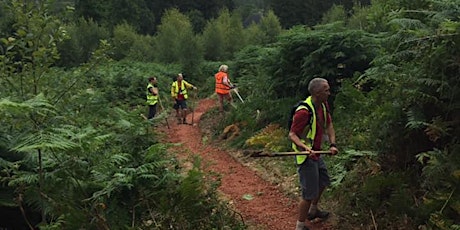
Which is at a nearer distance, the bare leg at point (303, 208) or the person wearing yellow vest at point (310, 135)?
the person wearing yellow vest at point (310, 135)

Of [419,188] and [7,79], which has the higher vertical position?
[7,79]

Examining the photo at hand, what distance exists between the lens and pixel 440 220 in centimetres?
479

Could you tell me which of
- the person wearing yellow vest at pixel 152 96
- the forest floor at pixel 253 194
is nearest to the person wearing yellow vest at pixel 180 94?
the person wearing yellow vest at pixel 152 96

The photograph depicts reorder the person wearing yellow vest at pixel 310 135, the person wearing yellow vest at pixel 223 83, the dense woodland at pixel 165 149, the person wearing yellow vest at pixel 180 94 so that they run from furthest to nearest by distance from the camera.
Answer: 1. the person wearing yellow vest at pixel 180 94
2. the person wearing yellow vest at pixel 223 83
3. the person wearing yellow vest at pixel 310 135
4. the dense woodland at pixel 165 149

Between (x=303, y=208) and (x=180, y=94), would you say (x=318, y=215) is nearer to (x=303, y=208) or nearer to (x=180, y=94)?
(x=303, y=208)

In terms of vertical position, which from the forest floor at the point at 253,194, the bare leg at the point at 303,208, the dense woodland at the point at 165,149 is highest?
the dense woodland at the point at 165,149

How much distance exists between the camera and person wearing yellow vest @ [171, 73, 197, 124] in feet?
49.5

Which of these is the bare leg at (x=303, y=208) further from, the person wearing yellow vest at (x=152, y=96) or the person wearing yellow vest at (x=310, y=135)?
the person wearing yellow vest at (x=152, y=96)

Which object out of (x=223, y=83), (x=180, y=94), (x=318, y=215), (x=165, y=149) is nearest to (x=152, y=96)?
(x=180, y=94)

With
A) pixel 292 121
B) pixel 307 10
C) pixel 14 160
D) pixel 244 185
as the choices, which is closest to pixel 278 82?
pixel 244 185

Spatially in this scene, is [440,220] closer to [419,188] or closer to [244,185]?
[419,188]

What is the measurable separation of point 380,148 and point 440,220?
191cm

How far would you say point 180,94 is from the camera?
1535 cm

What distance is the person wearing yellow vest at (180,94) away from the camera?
49.5 ft
